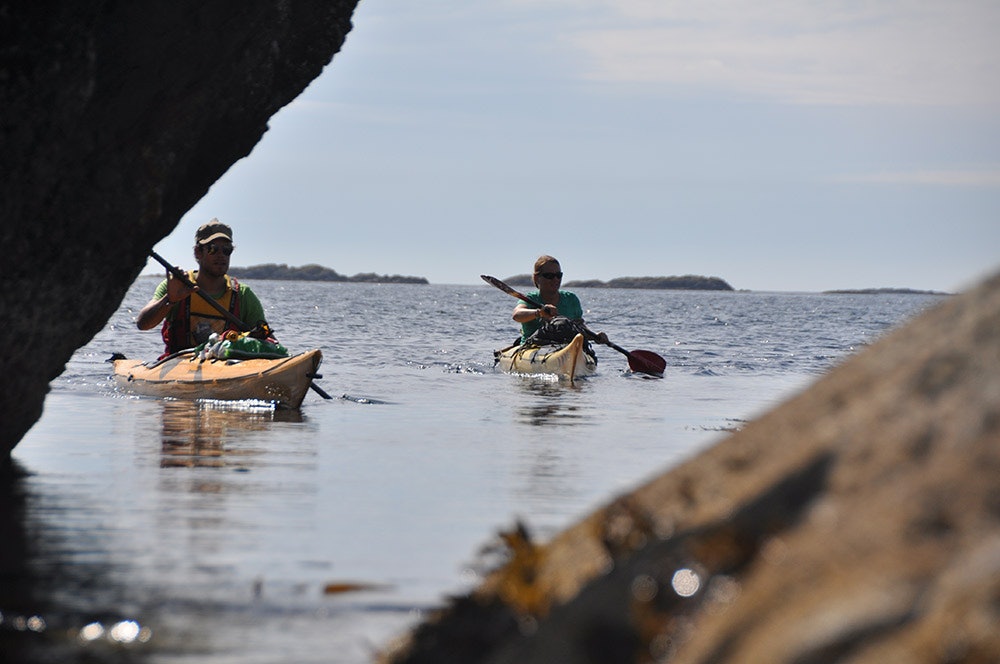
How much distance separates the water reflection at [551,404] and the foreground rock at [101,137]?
4.10 meters

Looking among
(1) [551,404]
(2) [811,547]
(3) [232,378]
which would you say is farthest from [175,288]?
(2) [811,547]

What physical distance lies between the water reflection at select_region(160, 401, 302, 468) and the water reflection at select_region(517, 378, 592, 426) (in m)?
2.22

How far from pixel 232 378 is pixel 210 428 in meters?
2.68

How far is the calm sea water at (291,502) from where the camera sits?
3.42 m

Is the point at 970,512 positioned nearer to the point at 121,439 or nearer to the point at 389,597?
the point at 389,597

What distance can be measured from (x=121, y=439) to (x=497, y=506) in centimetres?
377

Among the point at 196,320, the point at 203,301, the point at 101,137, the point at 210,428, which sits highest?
the point at 101,137

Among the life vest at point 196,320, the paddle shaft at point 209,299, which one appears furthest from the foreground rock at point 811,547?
the life vest at point 196,320

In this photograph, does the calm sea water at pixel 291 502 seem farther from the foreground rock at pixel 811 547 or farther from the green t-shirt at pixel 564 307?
the green t-shirt at pixel 564 307

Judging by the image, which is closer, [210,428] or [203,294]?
[210,428]

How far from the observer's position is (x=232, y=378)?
12.0 meters

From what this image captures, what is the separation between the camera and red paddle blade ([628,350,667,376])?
1791 centimetres

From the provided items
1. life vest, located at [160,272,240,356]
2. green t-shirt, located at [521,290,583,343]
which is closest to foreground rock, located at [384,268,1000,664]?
life vest, located at [160,272,240,356]

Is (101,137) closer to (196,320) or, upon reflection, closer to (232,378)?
(232,378)
